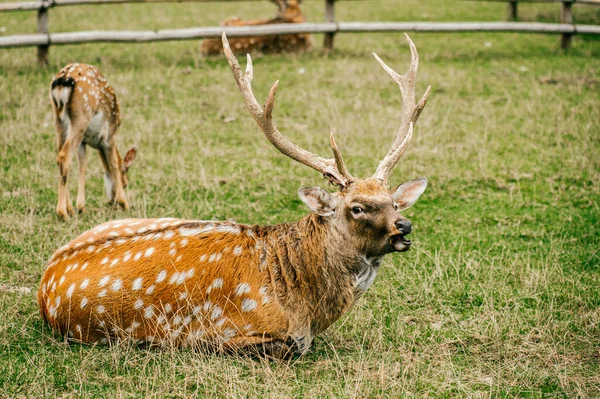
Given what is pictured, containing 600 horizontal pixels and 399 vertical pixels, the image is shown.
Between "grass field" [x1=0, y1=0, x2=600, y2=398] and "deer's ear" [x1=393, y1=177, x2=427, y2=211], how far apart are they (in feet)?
2.50

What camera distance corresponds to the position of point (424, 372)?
444cm

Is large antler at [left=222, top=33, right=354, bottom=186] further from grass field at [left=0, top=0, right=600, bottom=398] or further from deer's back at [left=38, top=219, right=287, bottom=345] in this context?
grass field at [left=0, top=0, right=600, bottom=398]

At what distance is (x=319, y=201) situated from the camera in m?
4.62

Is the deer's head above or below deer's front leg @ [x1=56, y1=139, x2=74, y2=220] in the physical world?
above

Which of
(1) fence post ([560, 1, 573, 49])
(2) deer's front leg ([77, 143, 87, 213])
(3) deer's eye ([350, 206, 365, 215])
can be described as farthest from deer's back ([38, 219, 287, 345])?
(1) fence post ([560, 1, 573, 49])

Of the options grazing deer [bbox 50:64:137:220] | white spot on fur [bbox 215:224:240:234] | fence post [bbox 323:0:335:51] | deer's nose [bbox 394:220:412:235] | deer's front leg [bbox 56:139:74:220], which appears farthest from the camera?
fence post [bbox 323:0:335:51]

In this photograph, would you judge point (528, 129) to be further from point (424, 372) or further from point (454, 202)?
point (424, 372)

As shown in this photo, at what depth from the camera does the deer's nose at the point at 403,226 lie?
432cm

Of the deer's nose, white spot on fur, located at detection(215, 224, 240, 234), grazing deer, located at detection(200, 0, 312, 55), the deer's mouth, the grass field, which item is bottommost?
the grass field

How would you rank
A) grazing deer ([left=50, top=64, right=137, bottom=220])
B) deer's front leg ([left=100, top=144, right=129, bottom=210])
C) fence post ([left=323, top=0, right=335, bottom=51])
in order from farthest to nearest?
fence post ([left=323, top=0, right=335, bottom=51]) < deer's front leg ([left=100, top=144, right=129, bottom=210]) < grazing deer ([left=50, top=64, right=137, bottom=220])

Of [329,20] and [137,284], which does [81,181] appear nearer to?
[137,284]

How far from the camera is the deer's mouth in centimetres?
435

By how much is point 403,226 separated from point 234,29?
7872 mm

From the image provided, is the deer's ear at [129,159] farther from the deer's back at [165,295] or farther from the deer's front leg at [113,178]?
the deer's back at [165,295]
